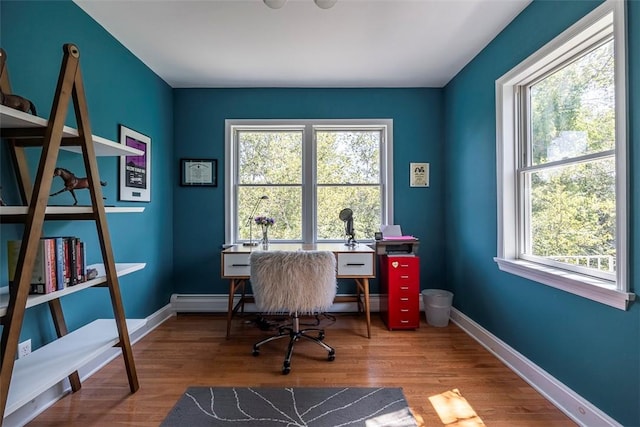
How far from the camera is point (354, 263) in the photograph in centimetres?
266

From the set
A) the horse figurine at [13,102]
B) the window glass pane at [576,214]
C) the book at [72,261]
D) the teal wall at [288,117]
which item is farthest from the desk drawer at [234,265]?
the window glass pane at [576,214]

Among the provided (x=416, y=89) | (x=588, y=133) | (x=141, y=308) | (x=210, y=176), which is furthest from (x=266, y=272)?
(x=416, y=89)

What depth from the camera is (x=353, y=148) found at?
336cm

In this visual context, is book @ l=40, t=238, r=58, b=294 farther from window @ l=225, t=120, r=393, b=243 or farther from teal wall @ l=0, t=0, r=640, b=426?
window @ l=225, t=120, r=393, b=243

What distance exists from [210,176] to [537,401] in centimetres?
331

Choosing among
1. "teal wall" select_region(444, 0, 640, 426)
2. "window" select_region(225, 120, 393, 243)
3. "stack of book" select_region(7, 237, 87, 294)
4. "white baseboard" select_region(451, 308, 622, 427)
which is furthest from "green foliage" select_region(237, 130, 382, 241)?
"stack of book" select_region(7, 237, 87, 294)

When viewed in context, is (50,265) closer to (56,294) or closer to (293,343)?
(56,294)

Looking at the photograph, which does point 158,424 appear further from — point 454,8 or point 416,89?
point 416,89

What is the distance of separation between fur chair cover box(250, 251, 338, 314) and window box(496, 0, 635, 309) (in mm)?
1371

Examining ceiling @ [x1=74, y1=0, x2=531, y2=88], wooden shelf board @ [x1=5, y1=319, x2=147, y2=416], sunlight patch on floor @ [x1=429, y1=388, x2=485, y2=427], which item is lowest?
sunlight patch on floor @ [x1=429, y1=388, x2=485, y2=427]

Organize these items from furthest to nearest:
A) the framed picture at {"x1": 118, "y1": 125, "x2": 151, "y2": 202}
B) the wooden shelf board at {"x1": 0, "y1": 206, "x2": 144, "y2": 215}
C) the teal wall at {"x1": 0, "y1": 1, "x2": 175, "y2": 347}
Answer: the framed picture at {"x1": 118, "y1": 125, "x2": 151, "y2": 202} < the teal wall at {"x1": 0, "y1": 1, "x2": 175, "y2": 347} < the wooden shelf board at {"x1": 0, "y1": 206, "x2": 144, "y2": 215}

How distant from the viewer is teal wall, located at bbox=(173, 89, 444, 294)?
327cm

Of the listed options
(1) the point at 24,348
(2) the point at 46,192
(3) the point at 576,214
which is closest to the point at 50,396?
(1) the point at 24,348

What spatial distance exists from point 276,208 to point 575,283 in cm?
261
